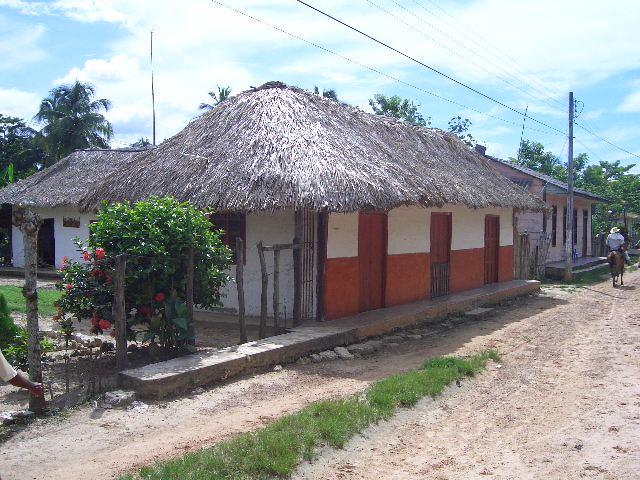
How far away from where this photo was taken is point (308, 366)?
8.19 metres

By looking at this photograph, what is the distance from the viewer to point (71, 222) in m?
20.4

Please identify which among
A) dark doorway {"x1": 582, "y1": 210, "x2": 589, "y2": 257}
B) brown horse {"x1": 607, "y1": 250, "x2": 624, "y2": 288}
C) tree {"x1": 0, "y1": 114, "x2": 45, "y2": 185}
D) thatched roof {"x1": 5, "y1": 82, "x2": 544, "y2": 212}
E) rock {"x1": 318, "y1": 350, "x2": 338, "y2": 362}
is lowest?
rock {"x1": 318, "y1": 350, "x2": 338, "y2": 362}

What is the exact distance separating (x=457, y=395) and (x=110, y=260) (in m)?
4.22

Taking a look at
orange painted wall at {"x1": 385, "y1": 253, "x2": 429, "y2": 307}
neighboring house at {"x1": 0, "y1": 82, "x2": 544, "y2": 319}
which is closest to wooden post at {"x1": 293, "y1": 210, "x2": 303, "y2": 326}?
neighboring house at {"x1": 0, "y1": 82, "x2": 544, "y2": 319}

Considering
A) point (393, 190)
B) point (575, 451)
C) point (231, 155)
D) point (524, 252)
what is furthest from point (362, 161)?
point (524, 252)

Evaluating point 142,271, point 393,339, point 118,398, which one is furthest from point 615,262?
point 118,398

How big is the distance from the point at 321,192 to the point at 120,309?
11.4 ft

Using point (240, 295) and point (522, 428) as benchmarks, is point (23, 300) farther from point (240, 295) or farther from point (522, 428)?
point (522, 428)

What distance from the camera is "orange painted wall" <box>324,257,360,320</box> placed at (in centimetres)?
1018

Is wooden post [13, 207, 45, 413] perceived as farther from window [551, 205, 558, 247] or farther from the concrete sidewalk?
window [551, 205, 558, 247]

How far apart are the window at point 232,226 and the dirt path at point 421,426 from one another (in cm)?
337

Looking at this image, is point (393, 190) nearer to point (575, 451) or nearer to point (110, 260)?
point (110, 260)

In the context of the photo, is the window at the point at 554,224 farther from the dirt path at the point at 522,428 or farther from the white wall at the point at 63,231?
the white wall at the point at 63,231

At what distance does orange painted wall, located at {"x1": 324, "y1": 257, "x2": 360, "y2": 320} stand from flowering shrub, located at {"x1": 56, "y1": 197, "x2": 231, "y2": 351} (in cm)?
300
